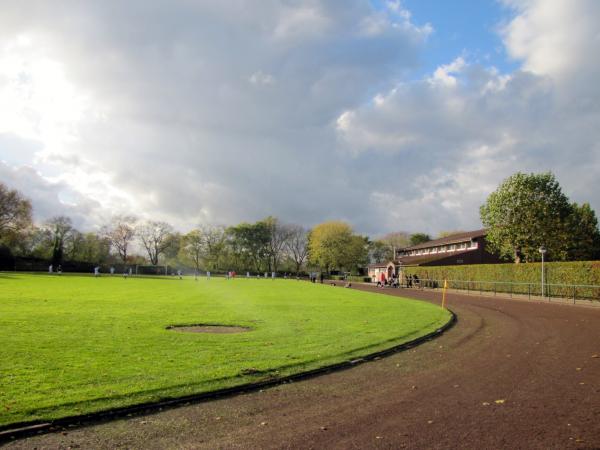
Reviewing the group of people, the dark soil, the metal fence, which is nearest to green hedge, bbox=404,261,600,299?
the metal fence

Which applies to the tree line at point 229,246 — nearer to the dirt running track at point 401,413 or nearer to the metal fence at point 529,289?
the metal fence at point 529,289

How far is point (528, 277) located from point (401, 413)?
35656 mm

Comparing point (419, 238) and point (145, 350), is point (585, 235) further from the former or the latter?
point (145, 350)

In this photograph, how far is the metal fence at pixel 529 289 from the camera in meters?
30.2

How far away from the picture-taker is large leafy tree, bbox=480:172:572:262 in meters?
45.5

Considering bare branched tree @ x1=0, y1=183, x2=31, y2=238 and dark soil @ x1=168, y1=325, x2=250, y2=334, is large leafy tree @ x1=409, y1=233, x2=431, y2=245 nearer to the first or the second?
bare branched tree @ x1=0, y1=183, x2=31, y2=238

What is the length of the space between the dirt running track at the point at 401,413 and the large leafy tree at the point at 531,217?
3991cm

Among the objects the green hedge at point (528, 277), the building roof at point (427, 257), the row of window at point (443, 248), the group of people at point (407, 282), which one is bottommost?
the group of people at point (407, 282)

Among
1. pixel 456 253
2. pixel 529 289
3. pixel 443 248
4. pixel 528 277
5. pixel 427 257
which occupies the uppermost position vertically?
pixel 443 248

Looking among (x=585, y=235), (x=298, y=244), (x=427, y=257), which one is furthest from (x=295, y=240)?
(x=585, y=235)

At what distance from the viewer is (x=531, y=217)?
1802 inches

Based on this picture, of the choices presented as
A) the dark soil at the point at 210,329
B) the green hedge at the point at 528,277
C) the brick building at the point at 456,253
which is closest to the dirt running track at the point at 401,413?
the dark soil at the point at 210,329

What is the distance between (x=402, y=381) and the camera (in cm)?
804

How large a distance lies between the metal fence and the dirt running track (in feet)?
76.4
